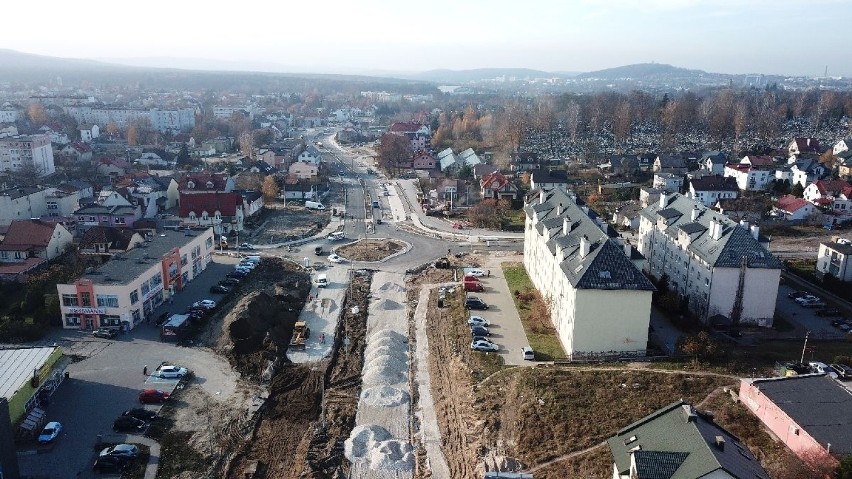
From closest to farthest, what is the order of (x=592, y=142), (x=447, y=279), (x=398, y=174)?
(x=447, y=279)
(x=398, y=174)
(x=592, y=142)

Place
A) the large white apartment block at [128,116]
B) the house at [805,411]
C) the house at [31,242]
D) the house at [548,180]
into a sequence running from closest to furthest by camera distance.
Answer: the house at [805,411], the house at [31,242], the house at [548,180], the large white apartment block at [128,116]

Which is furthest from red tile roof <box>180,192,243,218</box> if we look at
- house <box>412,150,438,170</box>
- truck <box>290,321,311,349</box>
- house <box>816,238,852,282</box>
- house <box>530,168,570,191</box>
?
house <box>816,238,852,282</box>

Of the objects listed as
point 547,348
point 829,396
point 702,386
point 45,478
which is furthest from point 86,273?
point 829,396

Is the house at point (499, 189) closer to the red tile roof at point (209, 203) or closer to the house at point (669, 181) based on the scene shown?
the house at point (669, 181)

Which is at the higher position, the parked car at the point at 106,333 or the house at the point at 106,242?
the house at the point at 106,242

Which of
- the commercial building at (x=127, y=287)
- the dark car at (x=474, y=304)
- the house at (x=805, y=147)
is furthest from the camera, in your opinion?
the house at (x=805, y=147)

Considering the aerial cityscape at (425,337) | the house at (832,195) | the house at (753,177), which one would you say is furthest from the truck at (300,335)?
the house at (753,177)

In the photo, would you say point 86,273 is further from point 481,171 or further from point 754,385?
point 481,171

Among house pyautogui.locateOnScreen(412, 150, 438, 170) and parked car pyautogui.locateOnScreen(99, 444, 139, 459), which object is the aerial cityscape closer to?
parked car pyautogui.locateOnScreen(99, 444, 139, 459)
